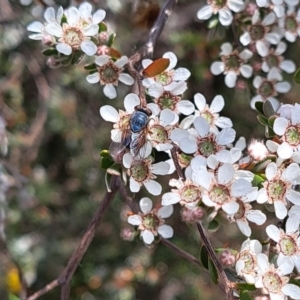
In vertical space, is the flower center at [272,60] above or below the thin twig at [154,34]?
below

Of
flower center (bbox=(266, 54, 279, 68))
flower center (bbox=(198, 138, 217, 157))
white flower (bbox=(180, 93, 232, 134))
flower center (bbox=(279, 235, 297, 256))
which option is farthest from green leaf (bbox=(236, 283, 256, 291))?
flower center (bbox=(266, 54, 279, 68))

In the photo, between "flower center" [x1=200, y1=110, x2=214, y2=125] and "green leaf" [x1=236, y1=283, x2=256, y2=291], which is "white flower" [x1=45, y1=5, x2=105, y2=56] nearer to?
"flower center" [x1=200, y1=110, x2=214, y2=125]

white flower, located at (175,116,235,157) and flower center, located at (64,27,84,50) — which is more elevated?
flower center, located at (64,27,84,50)

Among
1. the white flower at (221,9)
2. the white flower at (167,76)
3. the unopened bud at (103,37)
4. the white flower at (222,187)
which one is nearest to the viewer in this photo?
the white flower at (222,187)

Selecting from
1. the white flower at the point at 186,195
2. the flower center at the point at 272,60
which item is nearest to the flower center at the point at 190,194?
the white flower at the point at 186,195

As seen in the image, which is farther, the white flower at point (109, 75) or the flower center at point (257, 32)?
A: the flower center at point (257, 32)

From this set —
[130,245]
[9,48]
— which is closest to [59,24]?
[9,48]

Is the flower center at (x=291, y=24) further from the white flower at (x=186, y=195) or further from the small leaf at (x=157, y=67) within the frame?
the white flower at (x=186, y=195)
